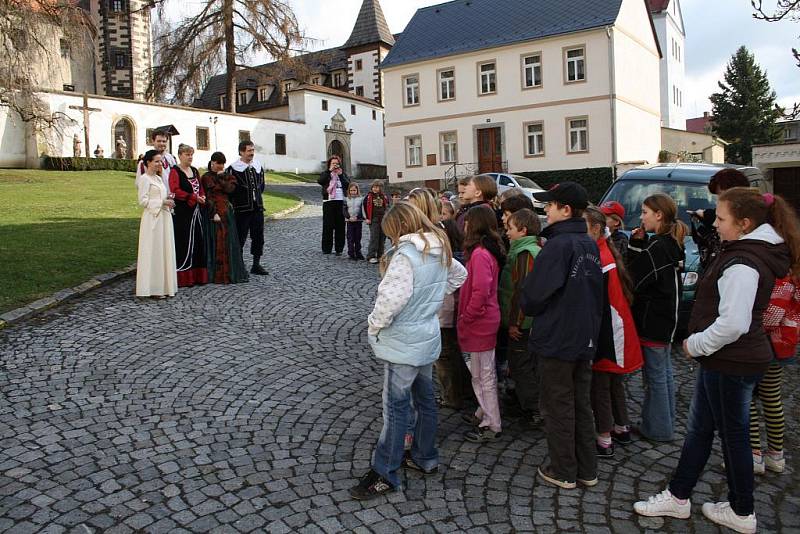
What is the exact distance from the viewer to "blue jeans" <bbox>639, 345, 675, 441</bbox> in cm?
467

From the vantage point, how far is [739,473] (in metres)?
3.45

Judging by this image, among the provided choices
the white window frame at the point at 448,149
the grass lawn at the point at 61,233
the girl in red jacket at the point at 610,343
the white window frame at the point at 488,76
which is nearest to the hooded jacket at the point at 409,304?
the girl in red jacket at the point at 610,343

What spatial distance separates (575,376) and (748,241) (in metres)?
1.23

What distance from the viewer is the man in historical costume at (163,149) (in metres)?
9.00

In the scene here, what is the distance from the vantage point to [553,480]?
4.00 metres

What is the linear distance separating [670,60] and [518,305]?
61051mm

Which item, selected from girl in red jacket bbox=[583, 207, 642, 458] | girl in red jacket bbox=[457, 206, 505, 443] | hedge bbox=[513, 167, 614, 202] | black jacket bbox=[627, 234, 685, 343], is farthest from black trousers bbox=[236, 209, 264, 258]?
hedge bbox=[513, 167, 614, 202]

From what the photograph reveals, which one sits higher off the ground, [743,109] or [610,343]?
[743,109]

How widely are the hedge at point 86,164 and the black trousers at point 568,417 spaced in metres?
35.7

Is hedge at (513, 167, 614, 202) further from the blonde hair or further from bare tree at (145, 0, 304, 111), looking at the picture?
the blonde hair

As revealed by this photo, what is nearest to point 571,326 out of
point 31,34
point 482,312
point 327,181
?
point 482,312

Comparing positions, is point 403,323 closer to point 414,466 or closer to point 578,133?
point 414,466

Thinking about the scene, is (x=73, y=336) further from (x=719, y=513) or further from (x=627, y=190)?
(x=627, y=190)

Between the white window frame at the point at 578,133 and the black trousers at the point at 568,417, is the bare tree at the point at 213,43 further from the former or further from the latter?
the black trousers at the point at 568,417
